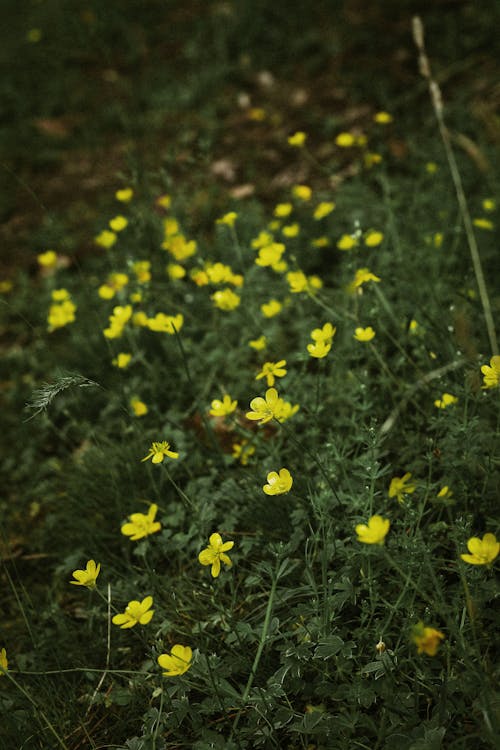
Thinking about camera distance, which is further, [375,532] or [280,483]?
[280,483]

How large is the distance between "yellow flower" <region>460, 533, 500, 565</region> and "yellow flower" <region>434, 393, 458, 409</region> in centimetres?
52

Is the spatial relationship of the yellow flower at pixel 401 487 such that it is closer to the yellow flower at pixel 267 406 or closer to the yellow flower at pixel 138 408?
the yellow flower at pixel 267 406

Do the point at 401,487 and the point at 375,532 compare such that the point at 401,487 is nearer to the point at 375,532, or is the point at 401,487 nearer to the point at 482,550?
the point at 482,550

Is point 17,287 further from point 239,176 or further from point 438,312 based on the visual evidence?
point 438,312

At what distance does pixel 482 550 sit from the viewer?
136 cm

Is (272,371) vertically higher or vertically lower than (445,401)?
higher

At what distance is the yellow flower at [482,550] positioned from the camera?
132 centimetres

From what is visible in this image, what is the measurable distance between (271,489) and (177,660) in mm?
471

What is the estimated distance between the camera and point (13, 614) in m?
2.05

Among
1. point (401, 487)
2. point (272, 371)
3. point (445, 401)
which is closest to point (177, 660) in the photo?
point (401, 487)

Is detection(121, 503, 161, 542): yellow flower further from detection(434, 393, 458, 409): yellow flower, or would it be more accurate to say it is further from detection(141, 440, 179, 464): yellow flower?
detection(434, 393, 458, 409): yellow flower

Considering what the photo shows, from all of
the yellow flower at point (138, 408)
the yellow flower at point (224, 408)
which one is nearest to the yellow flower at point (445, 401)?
the yellow flower at point (224, 408)

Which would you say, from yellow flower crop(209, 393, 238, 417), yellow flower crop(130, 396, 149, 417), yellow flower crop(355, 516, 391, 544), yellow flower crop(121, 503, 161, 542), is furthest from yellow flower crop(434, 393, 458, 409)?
yellow flower crop(130, 396, 149, 417)

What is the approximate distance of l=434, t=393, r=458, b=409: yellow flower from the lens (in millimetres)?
1812
